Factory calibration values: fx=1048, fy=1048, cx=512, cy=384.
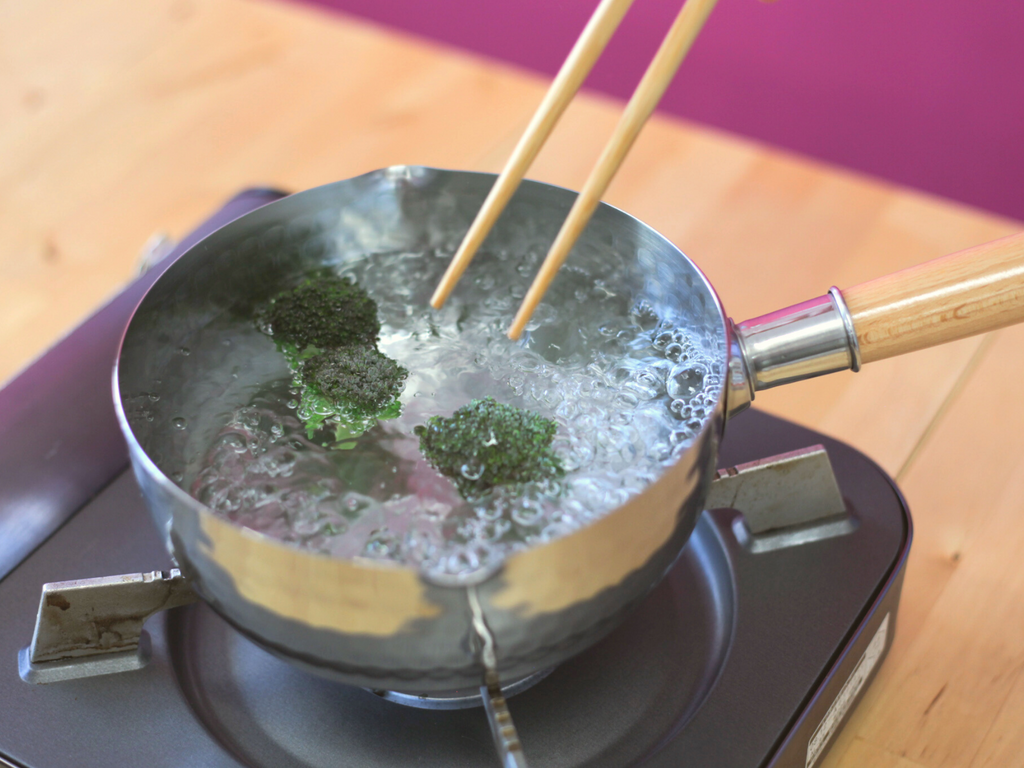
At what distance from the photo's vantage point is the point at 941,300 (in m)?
0.55

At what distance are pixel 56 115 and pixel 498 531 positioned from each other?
3.10 feet

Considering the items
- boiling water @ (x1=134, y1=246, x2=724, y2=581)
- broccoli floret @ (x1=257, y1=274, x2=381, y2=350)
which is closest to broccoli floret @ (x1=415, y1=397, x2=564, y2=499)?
boiling water @ (x1=134, y1=246, x2=724, y2=581)

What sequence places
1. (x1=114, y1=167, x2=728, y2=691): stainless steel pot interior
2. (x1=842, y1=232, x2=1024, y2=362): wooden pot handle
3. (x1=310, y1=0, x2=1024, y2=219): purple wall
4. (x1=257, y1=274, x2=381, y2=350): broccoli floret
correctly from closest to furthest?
1. (x1=114, y1=167, x2=728, y2=691): stainless steel pot interior
2. (x1=842, y1=232, x2=1024, y2=362): wooden pot handle
3. (x1=257, y1=274, x2=381, y2=350): broccoli floret
4. (x1=310, y1=0, x2=1024, y2=219): purple wall

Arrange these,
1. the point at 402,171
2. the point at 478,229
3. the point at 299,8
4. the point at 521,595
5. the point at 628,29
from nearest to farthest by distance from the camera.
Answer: the point at 521,595, the point at 478,229, the point at 402,171, the point at 299,8, the point at 628,29

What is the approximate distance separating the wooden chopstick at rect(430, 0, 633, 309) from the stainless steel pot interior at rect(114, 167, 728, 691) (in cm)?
10

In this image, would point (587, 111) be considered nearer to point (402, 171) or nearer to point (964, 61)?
point (402, 171)

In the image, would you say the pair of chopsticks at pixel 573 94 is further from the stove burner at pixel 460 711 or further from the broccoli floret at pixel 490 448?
the stove burner at pixel 460 711

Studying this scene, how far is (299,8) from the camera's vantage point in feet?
4.42

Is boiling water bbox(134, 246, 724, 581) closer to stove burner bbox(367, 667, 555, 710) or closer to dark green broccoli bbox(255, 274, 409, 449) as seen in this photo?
dark green broccoli bbox(255, 274, 409, 449)

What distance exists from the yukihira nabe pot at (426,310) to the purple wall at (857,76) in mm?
966

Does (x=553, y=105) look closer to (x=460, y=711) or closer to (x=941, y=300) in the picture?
(x=941, y=300)

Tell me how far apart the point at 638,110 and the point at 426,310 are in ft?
0.81

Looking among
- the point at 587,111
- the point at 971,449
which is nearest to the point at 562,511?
the point at 971,449

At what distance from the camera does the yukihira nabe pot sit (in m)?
0.44
